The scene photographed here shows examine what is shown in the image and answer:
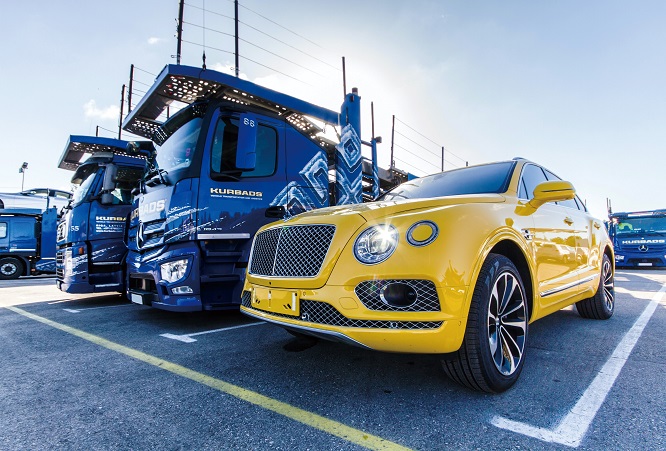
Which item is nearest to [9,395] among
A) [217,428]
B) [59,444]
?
[59,444]

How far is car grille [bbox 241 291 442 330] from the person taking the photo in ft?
6.39

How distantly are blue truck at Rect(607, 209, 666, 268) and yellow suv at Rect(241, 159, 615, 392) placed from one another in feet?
50.2

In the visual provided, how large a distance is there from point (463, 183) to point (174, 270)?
3.05 meters

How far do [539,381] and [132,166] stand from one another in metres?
6.86

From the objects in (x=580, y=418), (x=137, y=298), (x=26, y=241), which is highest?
(x=26, y=241)

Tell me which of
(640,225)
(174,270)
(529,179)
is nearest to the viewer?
(529,179)

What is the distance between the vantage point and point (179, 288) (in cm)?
382

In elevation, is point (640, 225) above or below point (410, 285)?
above

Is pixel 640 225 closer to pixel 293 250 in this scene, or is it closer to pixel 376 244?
pixel 376 244

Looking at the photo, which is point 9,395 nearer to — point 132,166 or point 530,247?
point 530,247

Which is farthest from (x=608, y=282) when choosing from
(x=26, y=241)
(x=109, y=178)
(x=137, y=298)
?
(x=26, y=241)

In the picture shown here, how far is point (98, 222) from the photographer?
6090 millimetres

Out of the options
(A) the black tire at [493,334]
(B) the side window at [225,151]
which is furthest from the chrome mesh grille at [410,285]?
(B) the side window at [225,151]

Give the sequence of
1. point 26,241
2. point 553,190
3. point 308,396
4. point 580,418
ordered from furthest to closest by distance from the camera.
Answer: point 26,241
point 553,190
point 308,396
point 580,418
